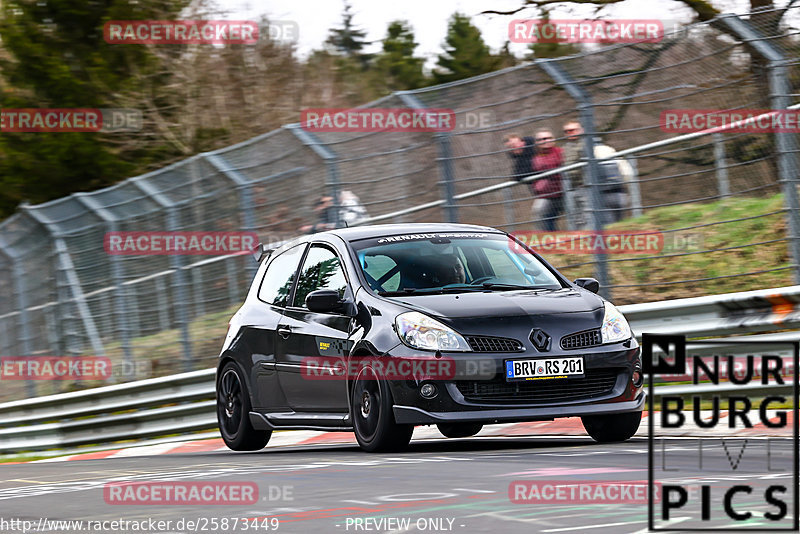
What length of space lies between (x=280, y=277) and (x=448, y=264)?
5.51ft

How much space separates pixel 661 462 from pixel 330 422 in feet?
9.38

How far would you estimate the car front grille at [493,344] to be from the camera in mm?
8469

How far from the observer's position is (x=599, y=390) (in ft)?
28.6

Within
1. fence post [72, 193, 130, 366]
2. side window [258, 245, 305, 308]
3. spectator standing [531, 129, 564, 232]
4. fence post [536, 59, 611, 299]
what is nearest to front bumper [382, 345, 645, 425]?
side window [258, 245, 305, 308]

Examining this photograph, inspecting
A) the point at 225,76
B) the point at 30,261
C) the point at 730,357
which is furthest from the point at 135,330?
the point at 225,76

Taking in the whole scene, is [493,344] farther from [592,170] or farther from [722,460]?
[592,170]

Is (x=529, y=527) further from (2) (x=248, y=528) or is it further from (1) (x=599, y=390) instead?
(1) (x=599, y=390)

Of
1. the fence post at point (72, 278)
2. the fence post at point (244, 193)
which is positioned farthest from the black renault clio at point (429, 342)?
the fence post at point (72, 278)

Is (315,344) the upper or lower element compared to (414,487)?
upper

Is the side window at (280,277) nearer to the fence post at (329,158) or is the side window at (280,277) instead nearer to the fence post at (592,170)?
the fence post at (592,170)

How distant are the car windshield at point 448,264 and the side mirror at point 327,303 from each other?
0.76 ft

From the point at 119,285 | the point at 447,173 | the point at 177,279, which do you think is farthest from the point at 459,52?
the point at 447,173

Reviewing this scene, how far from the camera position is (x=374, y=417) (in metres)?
8.88

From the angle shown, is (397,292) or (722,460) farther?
(397,292)
